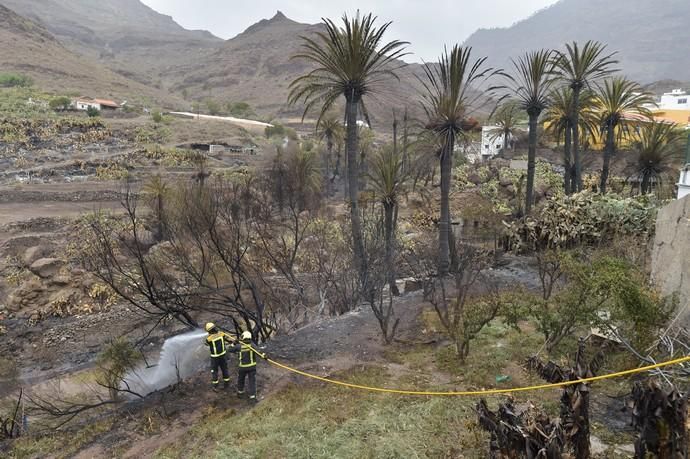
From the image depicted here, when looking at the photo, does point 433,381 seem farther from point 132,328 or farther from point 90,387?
point 132,328

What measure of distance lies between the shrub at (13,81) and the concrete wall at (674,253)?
→ 7726 cm

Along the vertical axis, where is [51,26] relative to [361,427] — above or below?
above

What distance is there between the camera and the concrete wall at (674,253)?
775 centimetres

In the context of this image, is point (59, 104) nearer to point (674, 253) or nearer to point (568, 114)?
point (568, 114)

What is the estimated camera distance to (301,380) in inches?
364

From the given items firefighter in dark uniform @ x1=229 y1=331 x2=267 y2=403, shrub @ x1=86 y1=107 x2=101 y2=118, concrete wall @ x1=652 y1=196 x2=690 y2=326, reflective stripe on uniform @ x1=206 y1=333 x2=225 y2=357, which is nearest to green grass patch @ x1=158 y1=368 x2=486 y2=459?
firefighter in dark uniform @ x1=229 y1=331 x2=267 y2=403

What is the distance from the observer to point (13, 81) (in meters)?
64.0

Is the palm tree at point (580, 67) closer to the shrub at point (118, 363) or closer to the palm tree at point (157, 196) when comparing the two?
the palm tree at point (157, 196)

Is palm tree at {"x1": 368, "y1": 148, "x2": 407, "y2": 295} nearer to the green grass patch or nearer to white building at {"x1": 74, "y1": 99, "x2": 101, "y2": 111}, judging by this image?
the green grass patch

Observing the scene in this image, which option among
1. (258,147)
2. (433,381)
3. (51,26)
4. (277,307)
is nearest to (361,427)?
(433,381)

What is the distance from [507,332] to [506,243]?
10.4m

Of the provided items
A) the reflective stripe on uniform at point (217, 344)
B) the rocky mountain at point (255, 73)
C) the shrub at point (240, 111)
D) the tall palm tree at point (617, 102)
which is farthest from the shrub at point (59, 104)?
the reflective stripe on uniform at point (217, 344)

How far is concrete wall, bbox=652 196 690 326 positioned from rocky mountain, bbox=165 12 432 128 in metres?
87.7

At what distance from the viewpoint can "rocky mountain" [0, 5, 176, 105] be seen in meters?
73.6
